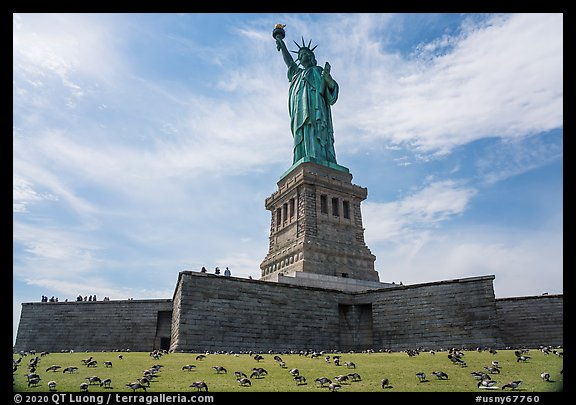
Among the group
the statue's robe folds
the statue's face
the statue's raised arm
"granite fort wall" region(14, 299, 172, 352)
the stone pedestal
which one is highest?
the statue's raised arm

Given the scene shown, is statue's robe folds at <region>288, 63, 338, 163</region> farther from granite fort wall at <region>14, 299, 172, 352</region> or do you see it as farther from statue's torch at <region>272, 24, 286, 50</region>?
granite fort wall at <region>14, 299, 172, 352</region>

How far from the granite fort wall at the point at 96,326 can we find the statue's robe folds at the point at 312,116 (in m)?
20.3

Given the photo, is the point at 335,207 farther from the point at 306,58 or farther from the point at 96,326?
the point at 96,326

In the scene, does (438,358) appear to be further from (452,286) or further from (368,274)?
(368,274)

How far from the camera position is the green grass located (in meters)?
9.28

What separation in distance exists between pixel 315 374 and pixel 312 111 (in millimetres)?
32236

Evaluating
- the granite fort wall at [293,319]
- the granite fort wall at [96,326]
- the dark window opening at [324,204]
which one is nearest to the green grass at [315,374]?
the granite fort wall at [293,319]

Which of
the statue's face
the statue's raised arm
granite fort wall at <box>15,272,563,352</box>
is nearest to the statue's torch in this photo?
the statue's raised arm

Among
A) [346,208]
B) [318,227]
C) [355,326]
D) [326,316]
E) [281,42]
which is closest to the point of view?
[326,316]

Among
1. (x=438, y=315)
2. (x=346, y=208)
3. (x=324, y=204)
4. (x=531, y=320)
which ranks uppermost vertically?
(x=324, y=204)

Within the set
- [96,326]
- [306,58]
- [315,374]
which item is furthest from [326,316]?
[306,58]

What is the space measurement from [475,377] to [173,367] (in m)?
8.98

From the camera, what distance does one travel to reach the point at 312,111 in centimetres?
4044

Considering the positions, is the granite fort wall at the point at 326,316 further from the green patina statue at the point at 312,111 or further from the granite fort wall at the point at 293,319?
the green patina statue at the point at 312,111
